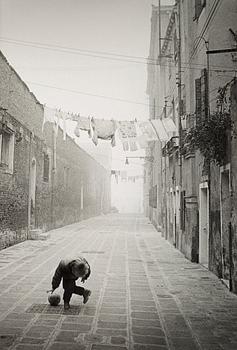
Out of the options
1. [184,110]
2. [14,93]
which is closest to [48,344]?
[184,110]

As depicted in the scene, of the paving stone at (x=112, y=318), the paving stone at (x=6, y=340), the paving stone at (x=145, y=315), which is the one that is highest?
the paving stone at (x=6, y=340)

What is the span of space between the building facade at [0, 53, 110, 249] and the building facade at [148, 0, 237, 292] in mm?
5534

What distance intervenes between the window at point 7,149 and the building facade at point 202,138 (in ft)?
17.9

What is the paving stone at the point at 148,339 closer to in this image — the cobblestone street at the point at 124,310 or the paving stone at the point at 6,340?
the cobblestone street at the point at 124,310

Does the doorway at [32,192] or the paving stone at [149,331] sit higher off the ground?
the doorway at [32,192]

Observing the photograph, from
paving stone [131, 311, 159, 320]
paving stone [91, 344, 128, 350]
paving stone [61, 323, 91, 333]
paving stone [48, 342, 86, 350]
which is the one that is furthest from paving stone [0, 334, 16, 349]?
paving stone [131, 311, 159, 320]

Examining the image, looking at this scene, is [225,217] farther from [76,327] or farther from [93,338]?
[93,338]

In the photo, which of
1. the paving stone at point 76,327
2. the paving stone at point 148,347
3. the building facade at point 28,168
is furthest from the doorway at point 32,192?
the paving stone at point 148,347

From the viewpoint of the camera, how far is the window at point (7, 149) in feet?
38.1

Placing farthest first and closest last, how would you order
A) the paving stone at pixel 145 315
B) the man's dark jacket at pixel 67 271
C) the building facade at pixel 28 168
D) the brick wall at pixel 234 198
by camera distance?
the building facade at pixel 28 168 → the brick wall at pixel 234 198 → the man's dark jacket at pixel 67 271 → the paving stone at pixel 145 315

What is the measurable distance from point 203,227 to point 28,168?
7.89m

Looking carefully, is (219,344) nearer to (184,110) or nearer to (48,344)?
(48,344)

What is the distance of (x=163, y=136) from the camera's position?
1203 centimetres

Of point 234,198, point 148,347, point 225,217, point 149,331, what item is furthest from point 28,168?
point 148,347
